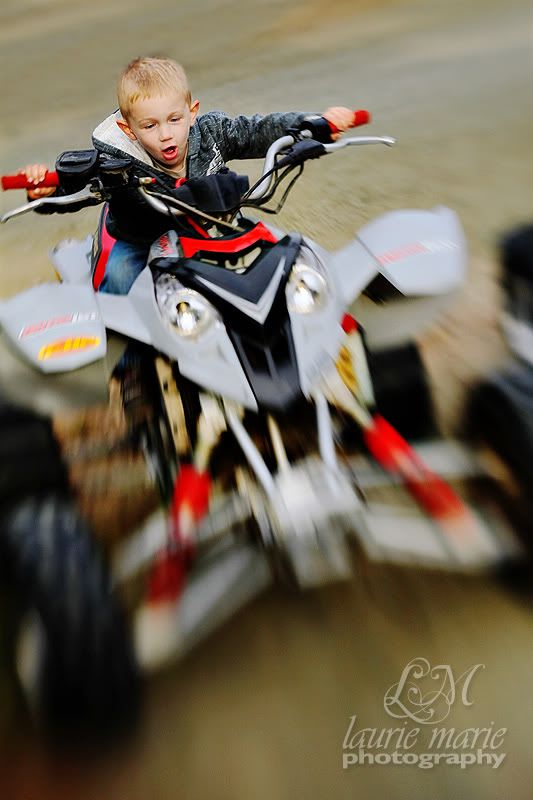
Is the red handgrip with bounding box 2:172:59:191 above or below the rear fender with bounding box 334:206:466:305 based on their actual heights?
above

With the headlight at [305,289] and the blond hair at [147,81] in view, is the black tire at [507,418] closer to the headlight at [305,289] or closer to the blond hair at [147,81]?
the headlight at [305,289]

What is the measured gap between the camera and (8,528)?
225cm

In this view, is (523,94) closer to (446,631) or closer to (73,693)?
(446,631)

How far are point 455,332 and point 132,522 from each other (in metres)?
1.71

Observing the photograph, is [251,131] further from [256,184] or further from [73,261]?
[73,261]

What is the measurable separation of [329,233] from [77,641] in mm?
3613

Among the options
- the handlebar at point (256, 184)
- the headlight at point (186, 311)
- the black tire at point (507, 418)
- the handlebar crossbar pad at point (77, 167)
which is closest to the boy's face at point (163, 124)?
the handlebar at point (256, 184)

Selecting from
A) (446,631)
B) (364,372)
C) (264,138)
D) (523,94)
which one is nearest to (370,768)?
(446,631)

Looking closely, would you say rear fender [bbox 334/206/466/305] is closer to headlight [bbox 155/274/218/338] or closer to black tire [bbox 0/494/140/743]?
headlight [bbox 155/274/218/338]

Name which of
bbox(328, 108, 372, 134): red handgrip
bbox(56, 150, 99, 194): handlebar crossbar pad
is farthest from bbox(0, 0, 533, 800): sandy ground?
bbox(328, 108, 372, 134): red handgrip

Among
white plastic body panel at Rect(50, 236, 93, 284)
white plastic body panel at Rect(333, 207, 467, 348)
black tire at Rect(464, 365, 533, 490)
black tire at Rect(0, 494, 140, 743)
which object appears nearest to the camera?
black tire at Rect(0, 494, 140, 743)

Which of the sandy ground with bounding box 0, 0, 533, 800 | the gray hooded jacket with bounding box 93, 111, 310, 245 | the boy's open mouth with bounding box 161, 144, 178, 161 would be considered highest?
the boy's open mouth with bounding box 161, 144, 178, 161

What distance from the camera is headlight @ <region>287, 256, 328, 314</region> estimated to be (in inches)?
92.0

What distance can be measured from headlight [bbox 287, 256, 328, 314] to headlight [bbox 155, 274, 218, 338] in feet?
0.69
